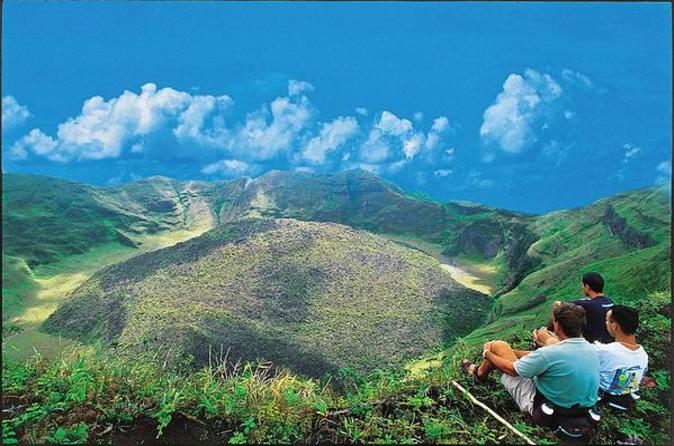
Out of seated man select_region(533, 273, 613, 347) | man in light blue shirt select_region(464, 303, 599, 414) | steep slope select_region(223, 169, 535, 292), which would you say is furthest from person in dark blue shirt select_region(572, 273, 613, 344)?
steep slope select_region(223, 169, 535, 292)

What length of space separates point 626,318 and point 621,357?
0.24 metres

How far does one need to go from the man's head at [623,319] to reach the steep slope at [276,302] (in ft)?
15.7

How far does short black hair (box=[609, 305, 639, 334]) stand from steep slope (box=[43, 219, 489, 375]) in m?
4.83

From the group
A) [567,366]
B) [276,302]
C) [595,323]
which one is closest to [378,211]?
[276,302]

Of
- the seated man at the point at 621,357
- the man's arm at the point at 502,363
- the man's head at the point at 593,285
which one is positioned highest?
the man's head at the point at 593,285

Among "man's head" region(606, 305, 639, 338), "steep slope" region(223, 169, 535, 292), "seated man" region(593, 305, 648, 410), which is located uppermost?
"steep slope" region(223, 169, 535, 292)

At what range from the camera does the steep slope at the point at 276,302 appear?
7758mm

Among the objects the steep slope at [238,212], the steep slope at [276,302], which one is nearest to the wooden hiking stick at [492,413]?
the steep slope at [276,302]

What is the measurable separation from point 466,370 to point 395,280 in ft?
25.2

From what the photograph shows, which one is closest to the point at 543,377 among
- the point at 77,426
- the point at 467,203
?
the point at 77,426

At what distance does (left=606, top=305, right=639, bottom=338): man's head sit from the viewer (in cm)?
307

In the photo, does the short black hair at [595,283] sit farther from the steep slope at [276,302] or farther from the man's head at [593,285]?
the steep slope at [276,302]

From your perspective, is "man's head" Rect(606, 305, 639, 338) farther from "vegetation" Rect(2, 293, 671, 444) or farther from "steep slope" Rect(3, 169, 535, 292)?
"steep slope" Rect(3, 169, 535, 292)

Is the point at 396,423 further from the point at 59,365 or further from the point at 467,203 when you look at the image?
the point at 467,203
